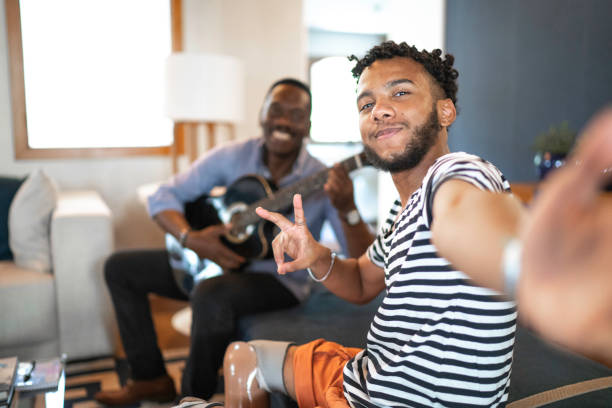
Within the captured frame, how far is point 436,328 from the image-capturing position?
73cm

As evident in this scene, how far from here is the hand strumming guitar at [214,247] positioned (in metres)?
1.73

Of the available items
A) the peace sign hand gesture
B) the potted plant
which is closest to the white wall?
the potted plant

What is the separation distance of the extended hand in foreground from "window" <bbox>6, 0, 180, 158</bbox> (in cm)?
273

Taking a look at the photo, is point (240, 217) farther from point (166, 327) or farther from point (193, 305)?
point (166, 327)

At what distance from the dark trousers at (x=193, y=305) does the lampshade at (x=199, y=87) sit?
38.0 inches

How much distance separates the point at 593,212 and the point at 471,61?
11.3 feet

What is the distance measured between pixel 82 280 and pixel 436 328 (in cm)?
182

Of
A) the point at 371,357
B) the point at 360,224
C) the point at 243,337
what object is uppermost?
the point at 360,224

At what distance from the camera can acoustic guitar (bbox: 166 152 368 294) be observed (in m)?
1.71

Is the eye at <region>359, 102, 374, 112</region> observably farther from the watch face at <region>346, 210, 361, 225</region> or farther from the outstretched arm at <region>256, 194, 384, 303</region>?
the watch face at <region>346, 210, 361, 225</region>

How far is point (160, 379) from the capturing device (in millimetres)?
1809

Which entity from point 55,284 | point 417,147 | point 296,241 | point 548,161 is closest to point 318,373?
point 296,241

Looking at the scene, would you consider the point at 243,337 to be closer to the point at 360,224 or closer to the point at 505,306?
the point at 360,224

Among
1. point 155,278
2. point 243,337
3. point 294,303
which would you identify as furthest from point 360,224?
point 155,278
